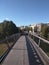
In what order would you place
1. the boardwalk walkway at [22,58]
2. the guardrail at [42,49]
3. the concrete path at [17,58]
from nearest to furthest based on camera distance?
1. the boardwalk walkway at [22,58]
2. the concrete path at [17,58]
3. the guardrail at [42,49]

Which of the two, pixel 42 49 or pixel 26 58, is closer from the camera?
pixel 26 58

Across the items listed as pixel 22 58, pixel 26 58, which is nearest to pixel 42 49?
pixel 26 58

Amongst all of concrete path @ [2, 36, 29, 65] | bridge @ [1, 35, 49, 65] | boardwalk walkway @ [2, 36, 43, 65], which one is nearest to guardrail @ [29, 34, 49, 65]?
bridge @ [1, 35, 49, 65]

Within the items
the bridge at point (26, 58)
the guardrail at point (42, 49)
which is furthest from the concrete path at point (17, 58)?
the guardrail at point (42, 49)

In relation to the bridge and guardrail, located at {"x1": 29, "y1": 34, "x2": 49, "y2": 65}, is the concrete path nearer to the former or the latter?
the bridge

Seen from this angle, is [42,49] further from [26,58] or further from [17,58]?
[17,58]

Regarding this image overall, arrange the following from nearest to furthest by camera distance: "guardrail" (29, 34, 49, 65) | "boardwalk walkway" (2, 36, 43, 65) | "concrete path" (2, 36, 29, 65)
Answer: "boardwalk walkway" (2, 36, 43, 65), "concrete path" (2, 36, 29, 65), "guardrail" (29, 34, 49, 65)

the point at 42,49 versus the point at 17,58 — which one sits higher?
the point at 17,58

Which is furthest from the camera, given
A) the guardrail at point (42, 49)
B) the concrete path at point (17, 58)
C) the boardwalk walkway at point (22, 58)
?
the guardrail at point (42, 49)

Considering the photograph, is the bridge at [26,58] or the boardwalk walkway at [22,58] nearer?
the boardwalk walkway at [22,58]

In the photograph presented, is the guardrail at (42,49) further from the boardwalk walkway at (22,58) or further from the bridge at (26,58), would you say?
the boardwalk walkway at (22,58)

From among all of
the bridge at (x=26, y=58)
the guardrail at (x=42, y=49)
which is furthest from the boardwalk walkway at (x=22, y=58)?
the guardrail at (x=42, y=49)

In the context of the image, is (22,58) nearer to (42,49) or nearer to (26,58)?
(26,58)

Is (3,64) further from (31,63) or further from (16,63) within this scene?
(31,63)
